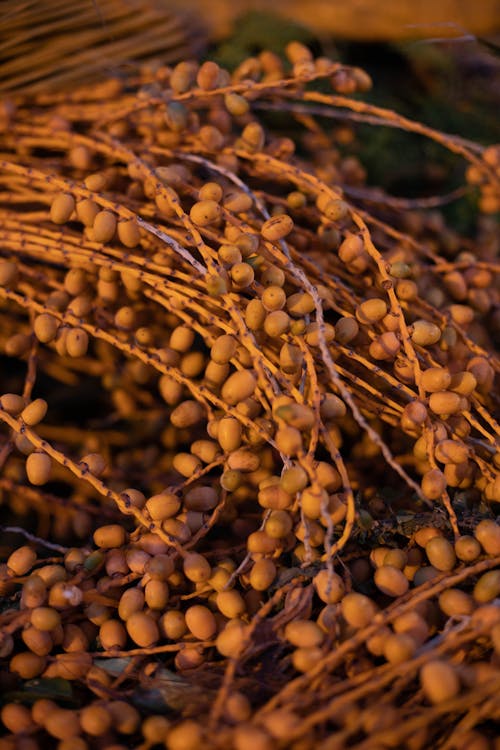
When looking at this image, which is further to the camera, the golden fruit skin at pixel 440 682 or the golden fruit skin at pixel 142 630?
the golden fruit skin at pixel 142 630

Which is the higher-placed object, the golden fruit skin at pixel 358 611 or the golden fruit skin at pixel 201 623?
the golden fruit skin at pixel 358 611

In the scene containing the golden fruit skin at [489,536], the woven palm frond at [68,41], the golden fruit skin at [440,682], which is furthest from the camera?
the woven palm frond at [68,41]

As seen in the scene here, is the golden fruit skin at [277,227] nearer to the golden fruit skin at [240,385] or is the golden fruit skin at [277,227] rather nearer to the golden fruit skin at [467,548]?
the golden fruit skin at [240,385]

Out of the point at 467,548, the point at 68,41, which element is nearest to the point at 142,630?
the point at 467,548

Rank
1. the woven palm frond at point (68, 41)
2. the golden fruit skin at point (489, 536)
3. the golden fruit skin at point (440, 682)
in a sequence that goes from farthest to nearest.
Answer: the woven palm frond at point (68, 41)
the golden fruit skin at point (489, 536)
the golden fruit skin at point (440, 682)

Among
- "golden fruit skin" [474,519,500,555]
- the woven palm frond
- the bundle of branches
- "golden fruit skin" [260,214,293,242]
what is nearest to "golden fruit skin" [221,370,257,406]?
the bundle of branches

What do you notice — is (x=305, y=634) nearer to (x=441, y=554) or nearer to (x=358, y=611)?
(x=358, y=611)

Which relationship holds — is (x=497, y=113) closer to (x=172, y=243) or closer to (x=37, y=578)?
(x=172, y=243)

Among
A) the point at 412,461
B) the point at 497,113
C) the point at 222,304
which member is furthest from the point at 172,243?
the point at 497,113

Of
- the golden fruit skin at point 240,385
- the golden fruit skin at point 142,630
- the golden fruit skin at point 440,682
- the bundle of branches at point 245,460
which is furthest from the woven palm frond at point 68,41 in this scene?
the golden fruit skin at point 440,682
